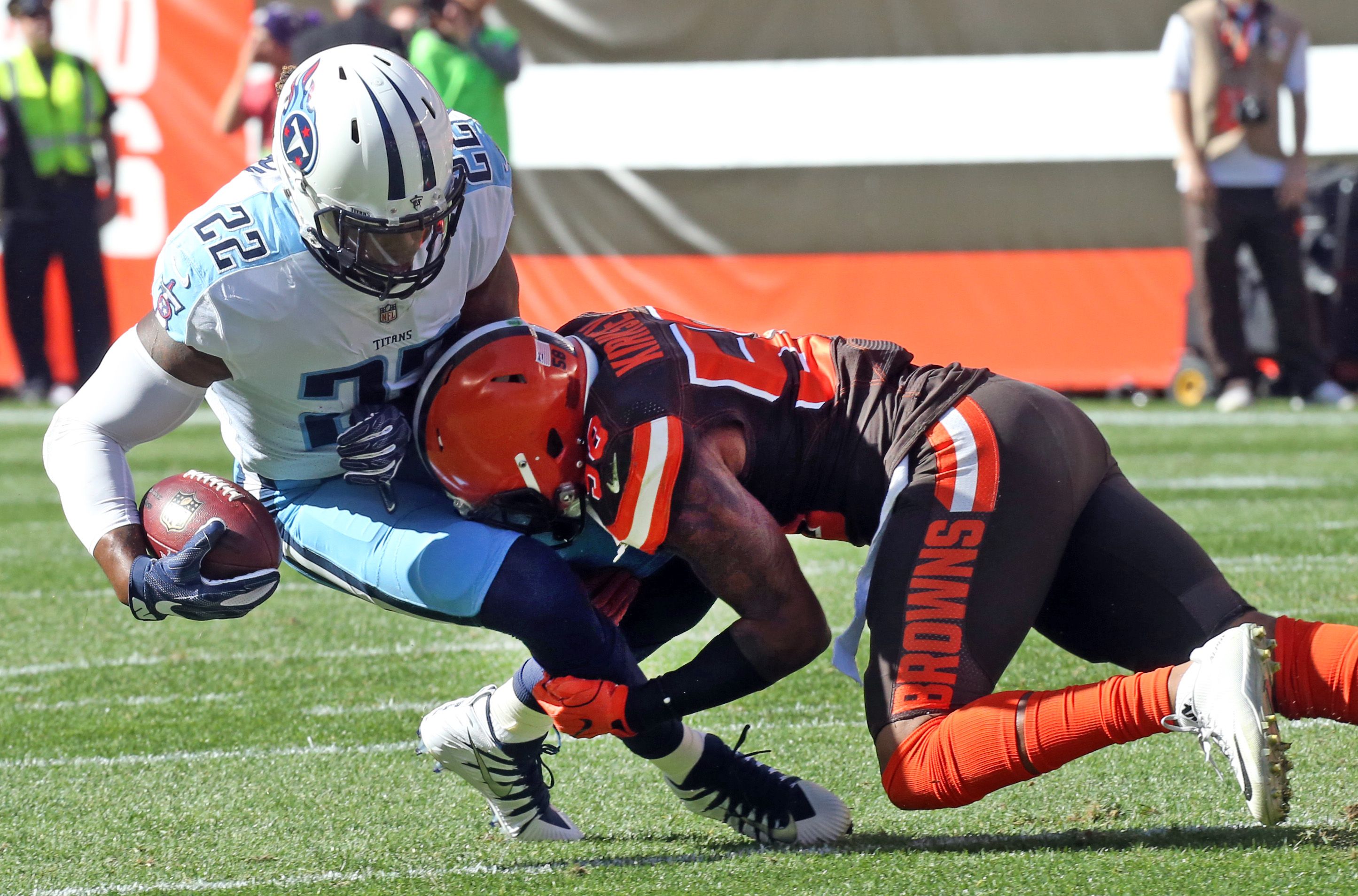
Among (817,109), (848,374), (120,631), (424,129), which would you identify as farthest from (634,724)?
(817,109)

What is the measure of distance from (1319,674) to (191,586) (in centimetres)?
177

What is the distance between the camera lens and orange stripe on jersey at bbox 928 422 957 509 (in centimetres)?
283

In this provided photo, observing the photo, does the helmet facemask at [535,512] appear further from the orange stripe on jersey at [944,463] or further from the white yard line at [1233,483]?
the white yard line at [1233,483]

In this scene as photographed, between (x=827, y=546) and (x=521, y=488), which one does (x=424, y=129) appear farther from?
(x=827, y=546)

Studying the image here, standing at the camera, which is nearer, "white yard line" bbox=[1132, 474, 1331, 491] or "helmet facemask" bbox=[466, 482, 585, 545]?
"helmet facemask" bbox=[466, 482, 585, 545]

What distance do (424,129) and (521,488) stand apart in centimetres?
64

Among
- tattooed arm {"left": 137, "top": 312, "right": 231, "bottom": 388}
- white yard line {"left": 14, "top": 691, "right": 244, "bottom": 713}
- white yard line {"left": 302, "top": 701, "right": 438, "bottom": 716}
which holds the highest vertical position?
tattooed arm {"left": 137, "top": 312, "right": 231, "bottom": 388}

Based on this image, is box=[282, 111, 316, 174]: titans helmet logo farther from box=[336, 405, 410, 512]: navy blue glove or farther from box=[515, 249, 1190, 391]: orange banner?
box=[515, 249, 1190, 391]: orange banner

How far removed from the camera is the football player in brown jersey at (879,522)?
2682mm

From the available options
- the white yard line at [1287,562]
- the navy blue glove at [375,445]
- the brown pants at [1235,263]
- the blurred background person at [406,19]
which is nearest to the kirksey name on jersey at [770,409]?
the navy blue glove at [375,445]

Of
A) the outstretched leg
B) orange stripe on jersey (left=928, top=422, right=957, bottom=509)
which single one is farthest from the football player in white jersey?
orange stripe on jersey (left=928, top=422, right=957, bottom=509)

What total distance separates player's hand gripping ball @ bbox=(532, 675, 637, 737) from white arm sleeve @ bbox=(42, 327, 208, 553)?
30.6 inches

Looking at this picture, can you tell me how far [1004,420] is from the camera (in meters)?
2.87


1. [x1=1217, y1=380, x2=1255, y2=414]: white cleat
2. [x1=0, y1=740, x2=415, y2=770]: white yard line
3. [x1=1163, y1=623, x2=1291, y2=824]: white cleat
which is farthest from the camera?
[x1=1217, y1=380, x2=1255, y2=414]: white cleat
